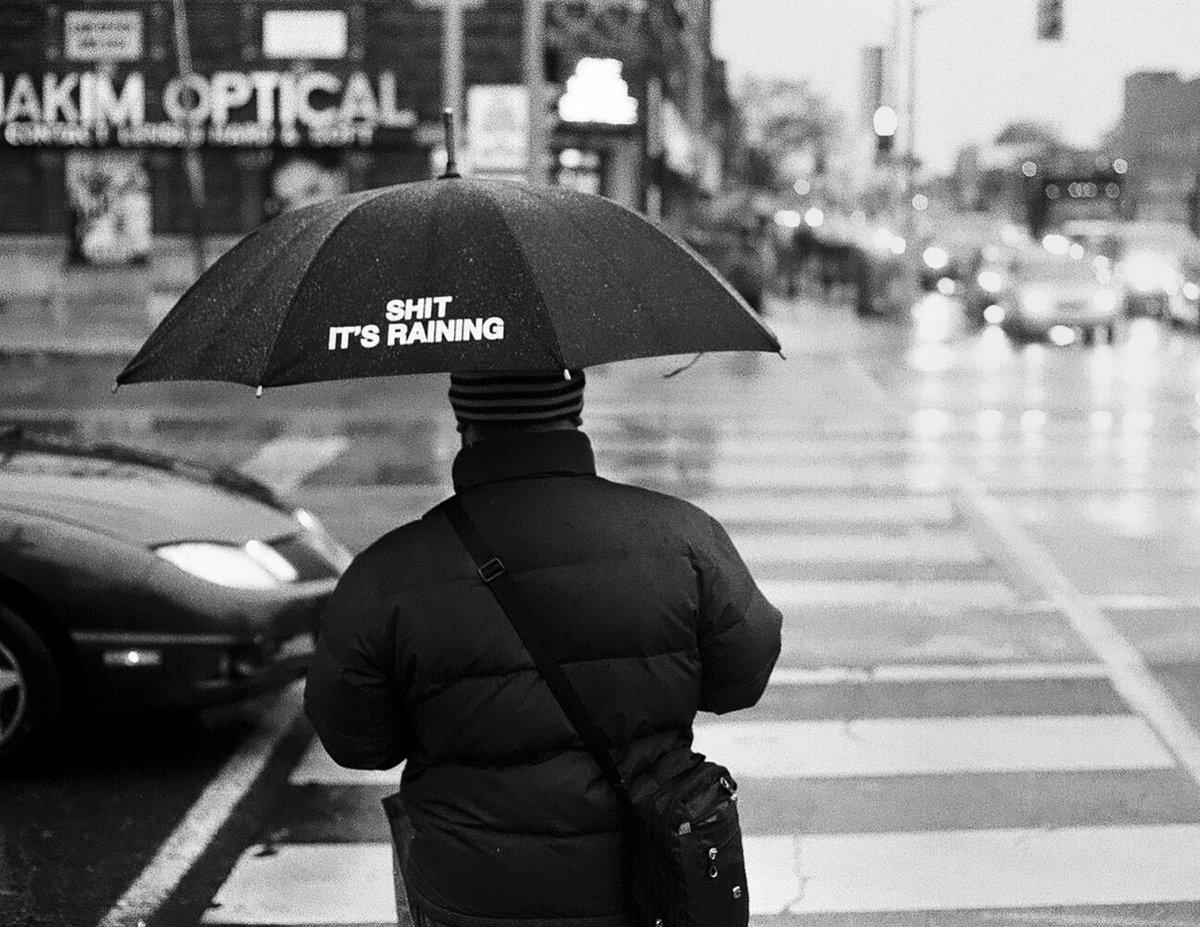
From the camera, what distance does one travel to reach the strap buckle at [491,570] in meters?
2.76

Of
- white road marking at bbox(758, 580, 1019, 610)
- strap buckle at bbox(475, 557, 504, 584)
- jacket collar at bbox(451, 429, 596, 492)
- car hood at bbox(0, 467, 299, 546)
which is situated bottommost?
white road marking at bbox(758, 580, 1019, 610)

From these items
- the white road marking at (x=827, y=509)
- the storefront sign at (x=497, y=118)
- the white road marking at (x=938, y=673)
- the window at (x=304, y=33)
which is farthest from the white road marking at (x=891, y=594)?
the window at (x=304, y=33)

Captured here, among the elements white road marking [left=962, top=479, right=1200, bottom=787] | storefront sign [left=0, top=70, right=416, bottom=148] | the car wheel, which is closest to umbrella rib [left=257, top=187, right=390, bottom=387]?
the car wheel

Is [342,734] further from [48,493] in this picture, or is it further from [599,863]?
[48,493]

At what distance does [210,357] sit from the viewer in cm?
304

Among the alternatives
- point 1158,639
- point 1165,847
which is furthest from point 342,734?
point 1158,639

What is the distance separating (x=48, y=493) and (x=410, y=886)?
3692 mm

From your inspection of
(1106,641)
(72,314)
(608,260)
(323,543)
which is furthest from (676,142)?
(608,260)

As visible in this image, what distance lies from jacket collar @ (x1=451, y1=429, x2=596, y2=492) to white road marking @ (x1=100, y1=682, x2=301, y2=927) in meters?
2.61

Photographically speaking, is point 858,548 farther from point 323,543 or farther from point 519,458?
point 519,458

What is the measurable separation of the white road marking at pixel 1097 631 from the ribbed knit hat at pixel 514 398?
412 centimetres

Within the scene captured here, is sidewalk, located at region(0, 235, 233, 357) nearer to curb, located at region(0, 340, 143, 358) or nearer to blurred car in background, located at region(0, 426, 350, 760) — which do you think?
curb, located at region(0, 340, 143, 358)

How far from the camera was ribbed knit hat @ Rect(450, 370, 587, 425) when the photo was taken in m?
2.88

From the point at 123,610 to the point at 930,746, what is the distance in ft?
9.43
